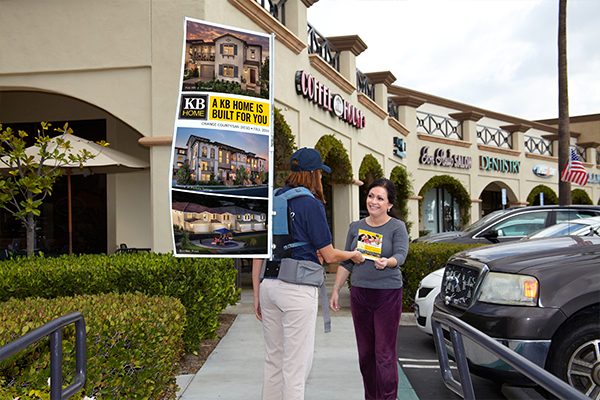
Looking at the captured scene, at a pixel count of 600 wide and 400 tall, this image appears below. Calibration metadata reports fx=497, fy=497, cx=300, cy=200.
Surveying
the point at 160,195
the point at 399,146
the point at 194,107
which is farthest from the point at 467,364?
the point at 399,146

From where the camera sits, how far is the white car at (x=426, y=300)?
236 inches

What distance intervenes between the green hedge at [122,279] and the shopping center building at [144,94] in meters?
2.36

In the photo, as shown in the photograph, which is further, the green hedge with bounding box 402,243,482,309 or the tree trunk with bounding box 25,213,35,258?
the green hedge with bounding box 402,243,482,309

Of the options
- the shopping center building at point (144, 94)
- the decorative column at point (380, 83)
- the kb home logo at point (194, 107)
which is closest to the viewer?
the kb home logo at point (194, 107)

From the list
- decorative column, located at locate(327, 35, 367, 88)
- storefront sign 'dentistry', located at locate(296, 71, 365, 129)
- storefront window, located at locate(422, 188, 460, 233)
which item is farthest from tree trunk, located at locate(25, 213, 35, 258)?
storefront window, located at locate(422, 188, 460, 233)

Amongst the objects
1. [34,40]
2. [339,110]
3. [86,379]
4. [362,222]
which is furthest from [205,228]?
[339,110]

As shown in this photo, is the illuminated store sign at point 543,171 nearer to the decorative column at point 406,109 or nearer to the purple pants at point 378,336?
the decorative column at point 406,109

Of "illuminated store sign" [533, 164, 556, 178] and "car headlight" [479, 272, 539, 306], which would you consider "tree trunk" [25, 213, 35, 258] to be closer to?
"car headlight" [479, 272, 539, 306]

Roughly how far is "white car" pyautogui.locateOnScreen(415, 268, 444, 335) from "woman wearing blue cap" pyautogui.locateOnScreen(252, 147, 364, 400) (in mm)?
2737

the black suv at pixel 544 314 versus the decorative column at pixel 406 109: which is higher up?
the decorative column at pixel 406 109

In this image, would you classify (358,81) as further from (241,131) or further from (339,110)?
(241,131)

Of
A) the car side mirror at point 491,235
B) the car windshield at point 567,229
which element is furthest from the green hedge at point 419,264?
the car windshield at point 567,229

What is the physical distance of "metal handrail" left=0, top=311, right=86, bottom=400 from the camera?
2.19 meters

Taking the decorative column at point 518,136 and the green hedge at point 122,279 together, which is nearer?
the green hedge at point 122,279
